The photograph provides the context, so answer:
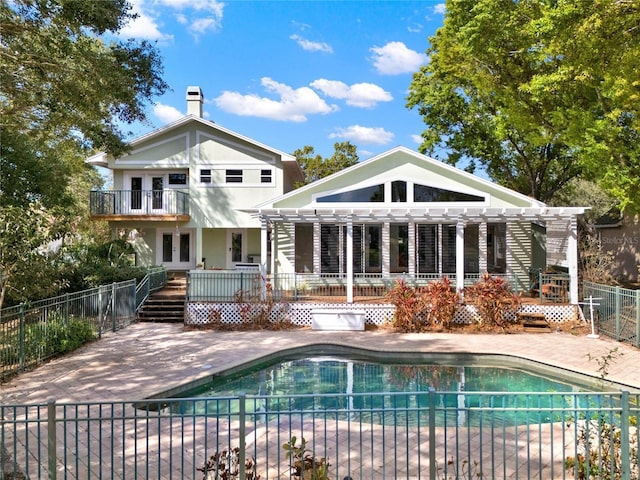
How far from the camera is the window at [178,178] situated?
22.6 meters

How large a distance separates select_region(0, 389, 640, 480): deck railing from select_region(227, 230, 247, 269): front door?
1602cm

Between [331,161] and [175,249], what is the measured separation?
20910 mm

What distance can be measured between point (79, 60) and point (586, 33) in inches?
451

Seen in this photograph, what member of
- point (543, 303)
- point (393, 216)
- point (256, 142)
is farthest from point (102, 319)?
point (543, 303)

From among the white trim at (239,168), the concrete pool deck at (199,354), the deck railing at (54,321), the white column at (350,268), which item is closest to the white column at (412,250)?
the white column at (350,268)

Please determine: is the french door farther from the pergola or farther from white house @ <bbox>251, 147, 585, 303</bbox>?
the pergola

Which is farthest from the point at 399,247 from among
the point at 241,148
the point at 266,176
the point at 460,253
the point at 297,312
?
the point at 241,148

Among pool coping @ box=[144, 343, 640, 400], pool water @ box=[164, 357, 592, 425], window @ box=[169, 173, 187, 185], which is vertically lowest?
pool water @ box=[164, 357, 592, 425]

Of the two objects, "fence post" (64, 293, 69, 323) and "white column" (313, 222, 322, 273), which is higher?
"white column" (313, 222, 322, 273)

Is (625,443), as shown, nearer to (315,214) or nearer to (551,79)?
(315,214)

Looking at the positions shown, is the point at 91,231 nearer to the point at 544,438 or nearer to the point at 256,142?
the point at 256,142

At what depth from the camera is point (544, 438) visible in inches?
241

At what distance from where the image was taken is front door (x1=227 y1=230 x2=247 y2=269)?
76.3ft

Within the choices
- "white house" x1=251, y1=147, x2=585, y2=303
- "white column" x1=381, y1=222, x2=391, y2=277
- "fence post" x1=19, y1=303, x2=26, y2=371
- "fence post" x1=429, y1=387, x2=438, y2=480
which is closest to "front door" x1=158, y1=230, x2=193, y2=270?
"white house" x1=251, y1=147, x2=585, y2=303
